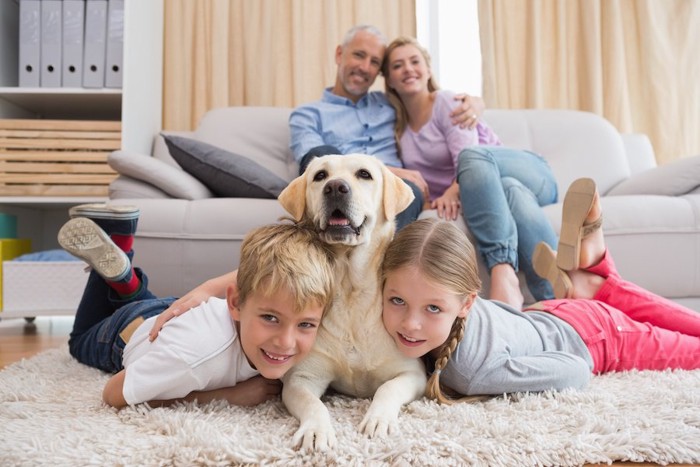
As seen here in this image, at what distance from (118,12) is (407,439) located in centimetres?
278

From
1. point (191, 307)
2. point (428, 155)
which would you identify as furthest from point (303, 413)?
point (428, 155)

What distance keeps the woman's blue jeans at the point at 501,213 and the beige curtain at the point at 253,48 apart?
160 cm

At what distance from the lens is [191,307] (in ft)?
4.10

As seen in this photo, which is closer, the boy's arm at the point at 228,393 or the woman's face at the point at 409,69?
the boy's arm at the point at 228,393

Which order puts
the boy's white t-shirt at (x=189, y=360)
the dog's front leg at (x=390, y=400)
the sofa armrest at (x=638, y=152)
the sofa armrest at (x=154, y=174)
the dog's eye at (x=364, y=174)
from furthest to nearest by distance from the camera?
the sofa armrest at (x=638, y=152), the sofa armrest at (x=154, y=174), the dog's eye at (x=364, y=174), the boy's white t-shirt at (x=189, y=360), the dog's front leg at (x=390, y=400)

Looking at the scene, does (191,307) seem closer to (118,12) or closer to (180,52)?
(118,12)

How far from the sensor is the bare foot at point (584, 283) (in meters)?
1.70

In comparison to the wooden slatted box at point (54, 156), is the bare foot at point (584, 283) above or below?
below

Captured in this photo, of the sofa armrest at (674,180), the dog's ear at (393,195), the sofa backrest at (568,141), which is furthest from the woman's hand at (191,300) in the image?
the sofa backrest at (568,141)

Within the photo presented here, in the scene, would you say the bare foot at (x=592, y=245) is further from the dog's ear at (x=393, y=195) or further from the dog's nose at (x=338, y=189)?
the dog's nose at (x=338, y=189)

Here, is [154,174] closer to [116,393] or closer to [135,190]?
[135,190]

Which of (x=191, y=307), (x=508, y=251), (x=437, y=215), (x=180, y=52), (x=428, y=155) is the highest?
(x=180, y=52)

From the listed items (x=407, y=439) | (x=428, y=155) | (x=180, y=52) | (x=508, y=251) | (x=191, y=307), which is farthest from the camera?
(x=180, y=52)

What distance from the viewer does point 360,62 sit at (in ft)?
8.07
